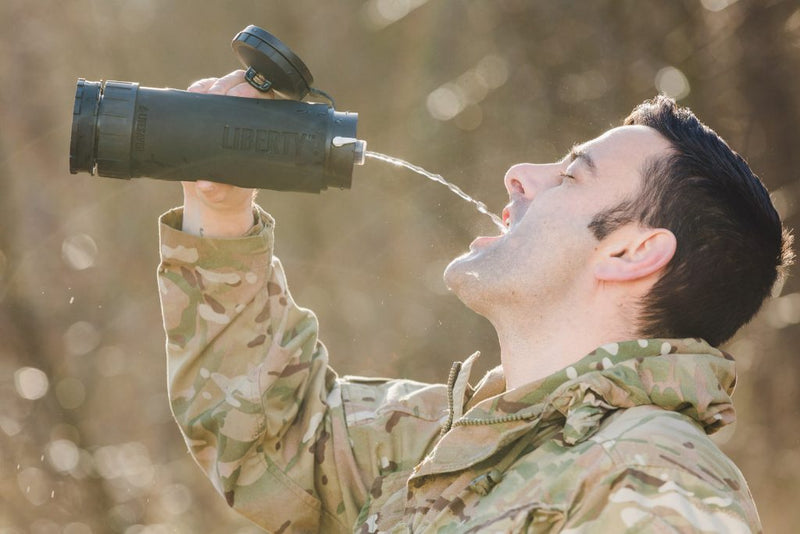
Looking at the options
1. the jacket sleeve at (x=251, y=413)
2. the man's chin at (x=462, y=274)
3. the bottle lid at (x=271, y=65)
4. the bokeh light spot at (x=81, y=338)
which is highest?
the bottle lid at (x=271, y=65)

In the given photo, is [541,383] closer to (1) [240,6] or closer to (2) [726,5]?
(2) [726,5]

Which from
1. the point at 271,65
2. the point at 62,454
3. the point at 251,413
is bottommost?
the point at 62,454

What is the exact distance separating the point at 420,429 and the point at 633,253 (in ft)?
2.35

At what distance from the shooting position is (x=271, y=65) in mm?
2391

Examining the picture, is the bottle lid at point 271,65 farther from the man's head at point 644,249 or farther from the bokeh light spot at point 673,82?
the bokeh light spot at point 673,82

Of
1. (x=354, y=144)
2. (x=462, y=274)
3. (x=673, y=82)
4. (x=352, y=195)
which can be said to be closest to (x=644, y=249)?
(x=462, y=274)

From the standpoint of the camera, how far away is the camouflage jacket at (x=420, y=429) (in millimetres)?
1796

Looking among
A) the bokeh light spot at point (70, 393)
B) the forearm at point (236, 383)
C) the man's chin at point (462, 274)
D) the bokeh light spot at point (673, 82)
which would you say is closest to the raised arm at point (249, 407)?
the forearm at point (236, 383)

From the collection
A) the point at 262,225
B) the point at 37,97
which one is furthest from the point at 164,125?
the point at 37,97

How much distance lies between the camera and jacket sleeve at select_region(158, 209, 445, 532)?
8.22 ft

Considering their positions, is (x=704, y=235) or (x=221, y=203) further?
(x=221, y=203)

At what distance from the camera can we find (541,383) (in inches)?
83.0

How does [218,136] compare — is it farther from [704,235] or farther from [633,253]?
[704,235]

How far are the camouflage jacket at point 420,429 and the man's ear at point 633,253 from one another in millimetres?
241
